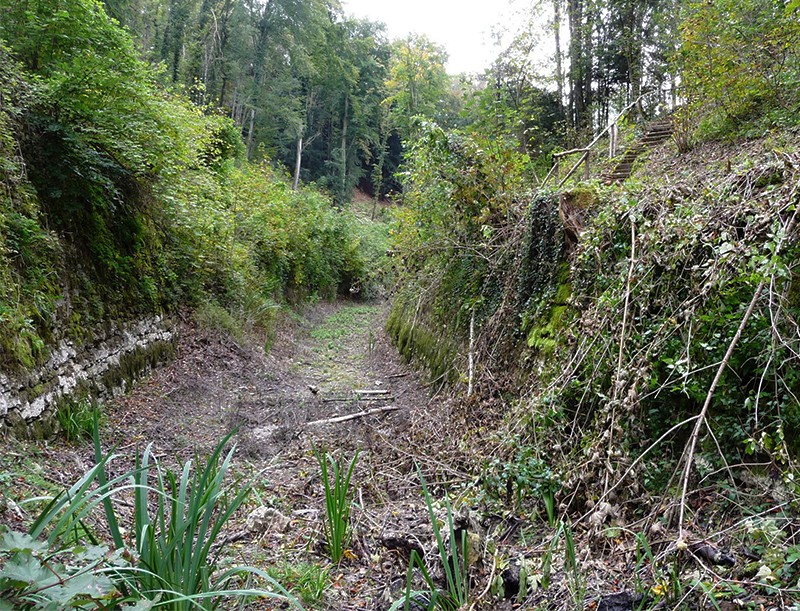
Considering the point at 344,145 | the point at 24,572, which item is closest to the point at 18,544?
the point at 24,572

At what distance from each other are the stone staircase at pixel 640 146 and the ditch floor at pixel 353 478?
19.4 feet

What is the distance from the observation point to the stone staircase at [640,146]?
9340 mm

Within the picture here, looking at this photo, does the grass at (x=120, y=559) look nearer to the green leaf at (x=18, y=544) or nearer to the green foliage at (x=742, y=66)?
the green leaf at (x=18, y=544)

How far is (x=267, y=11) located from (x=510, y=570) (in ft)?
83.9

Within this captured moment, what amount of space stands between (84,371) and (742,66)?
10.4 meters

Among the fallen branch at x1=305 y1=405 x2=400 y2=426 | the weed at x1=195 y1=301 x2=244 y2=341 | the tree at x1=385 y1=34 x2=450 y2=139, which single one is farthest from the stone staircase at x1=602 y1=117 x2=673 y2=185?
the tree at x1=385 y1=34 x2=450 y2=139

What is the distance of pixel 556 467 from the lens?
2.86 meters

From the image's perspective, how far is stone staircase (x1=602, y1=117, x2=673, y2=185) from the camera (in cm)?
934

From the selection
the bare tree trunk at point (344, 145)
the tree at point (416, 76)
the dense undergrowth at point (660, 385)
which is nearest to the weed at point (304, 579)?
the dense undergrowth at point (660, 385)

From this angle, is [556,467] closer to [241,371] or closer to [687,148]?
[241,371]

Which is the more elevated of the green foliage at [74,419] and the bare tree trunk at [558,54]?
the bare tree trunk at [558,54]

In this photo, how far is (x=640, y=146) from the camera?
10.8 meters

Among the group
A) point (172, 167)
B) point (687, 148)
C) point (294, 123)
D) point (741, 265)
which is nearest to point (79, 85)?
point (172, 167)

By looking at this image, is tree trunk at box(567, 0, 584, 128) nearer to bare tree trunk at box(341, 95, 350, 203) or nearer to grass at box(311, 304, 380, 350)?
grass at box(311, 304, 380, 350)
